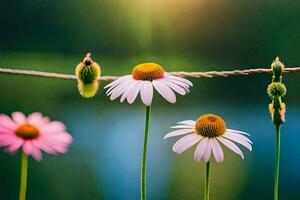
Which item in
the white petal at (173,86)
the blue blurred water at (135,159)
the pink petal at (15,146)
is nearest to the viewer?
the pink petal at (15,146)

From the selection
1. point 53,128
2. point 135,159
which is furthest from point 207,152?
point 135,159

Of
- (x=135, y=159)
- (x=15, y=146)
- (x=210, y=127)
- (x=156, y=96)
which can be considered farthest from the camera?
(x=156, y=96)

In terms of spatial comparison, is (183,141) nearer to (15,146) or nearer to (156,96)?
(15,146)

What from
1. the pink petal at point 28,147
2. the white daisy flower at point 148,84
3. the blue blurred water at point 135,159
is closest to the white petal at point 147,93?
the white daisy flower at point 148,84

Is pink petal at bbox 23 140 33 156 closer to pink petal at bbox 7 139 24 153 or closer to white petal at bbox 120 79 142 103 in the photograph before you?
pink petal at bbox 7 139 24 153

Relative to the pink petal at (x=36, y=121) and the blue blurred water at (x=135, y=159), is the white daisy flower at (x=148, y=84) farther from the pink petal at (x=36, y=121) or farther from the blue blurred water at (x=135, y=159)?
the blue blurred water at (x=135, y=159)

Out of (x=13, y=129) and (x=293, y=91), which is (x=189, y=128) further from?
(x=293, y=91)

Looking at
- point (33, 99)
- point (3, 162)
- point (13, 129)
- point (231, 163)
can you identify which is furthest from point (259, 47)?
point (13, 129)
